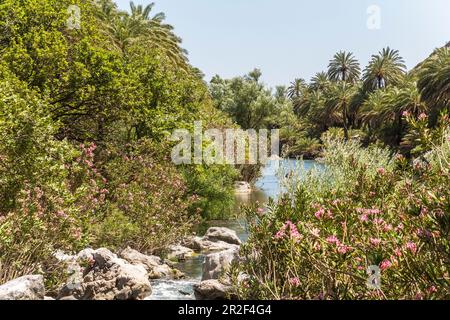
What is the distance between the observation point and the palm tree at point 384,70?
6028 centimetres

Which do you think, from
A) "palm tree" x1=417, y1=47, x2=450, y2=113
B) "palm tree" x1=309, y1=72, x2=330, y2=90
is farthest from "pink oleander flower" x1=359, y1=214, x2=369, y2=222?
"palm tree" x1=309, y1=72, x2=330, y2=90

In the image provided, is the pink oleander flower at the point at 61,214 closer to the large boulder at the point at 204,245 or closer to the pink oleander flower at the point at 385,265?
the pink oleander flower at the point at 385,265

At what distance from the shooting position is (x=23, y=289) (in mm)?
7781

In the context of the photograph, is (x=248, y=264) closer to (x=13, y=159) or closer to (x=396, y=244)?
(x=396, y=244)

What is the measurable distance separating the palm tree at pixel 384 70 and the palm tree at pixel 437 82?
21892 millimetres

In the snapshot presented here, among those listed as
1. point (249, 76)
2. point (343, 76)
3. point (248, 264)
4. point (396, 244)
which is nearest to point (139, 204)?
point (248, 264)

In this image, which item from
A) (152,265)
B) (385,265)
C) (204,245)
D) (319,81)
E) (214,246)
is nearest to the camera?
(385,265)

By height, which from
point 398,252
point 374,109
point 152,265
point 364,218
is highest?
point 374,109

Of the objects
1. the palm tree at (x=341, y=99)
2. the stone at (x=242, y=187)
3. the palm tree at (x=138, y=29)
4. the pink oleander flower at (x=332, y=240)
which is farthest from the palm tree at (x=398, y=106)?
the pink oleander flower at (x=332, y=240)

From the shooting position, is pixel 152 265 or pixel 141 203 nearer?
pixel 152 265

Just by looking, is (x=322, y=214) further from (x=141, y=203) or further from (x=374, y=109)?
(x=374, y=109)

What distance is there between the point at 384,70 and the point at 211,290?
54.9 m

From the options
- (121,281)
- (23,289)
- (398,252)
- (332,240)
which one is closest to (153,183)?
(121,281)

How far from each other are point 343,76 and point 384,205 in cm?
8214
